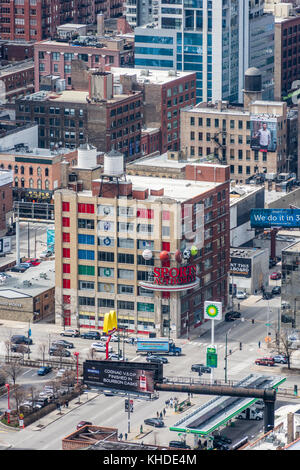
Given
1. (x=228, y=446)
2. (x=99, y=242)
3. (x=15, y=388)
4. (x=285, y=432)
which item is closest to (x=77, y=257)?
(x=99, y=242)

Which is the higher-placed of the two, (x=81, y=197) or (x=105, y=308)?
(x=81, y=197)

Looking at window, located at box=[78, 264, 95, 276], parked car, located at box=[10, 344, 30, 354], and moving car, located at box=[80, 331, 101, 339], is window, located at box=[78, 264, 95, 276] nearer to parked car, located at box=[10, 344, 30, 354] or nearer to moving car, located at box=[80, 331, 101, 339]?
moving car, located at box=[80, 331, 101, 339]

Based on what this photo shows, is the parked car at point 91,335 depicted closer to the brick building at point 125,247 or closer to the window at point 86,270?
the brick building at point 125,247

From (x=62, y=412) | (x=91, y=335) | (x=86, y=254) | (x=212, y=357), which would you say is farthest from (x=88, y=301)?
(x=62, y=412)
